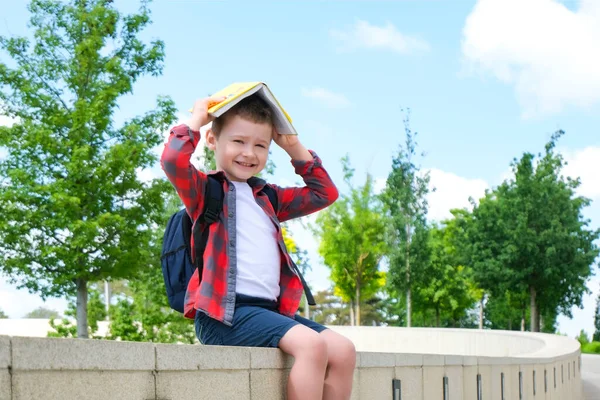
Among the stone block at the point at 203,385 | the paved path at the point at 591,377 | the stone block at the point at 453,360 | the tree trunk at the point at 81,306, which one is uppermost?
the stone block at the point at 203,385

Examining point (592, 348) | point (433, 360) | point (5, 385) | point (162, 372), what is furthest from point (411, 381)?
point (592, 348)

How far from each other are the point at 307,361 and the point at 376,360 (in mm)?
1758

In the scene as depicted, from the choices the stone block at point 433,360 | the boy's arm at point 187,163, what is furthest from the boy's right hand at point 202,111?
the stone block at point 433,360

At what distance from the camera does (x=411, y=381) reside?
624 cm

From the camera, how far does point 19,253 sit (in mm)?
21578

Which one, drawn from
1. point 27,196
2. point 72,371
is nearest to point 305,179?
point 72,371

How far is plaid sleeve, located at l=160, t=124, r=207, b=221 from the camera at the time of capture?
3.85 meters

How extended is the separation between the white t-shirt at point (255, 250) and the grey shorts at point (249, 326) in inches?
2.8

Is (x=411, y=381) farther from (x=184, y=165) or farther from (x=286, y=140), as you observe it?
(x=184, y=165)

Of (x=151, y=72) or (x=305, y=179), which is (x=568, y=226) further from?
(x=305, y=179)

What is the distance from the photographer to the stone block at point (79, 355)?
2541 millimetres

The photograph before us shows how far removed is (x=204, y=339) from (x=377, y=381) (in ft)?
6.02

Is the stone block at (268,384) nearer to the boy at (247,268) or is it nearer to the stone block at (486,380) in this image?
the boy at (247,268)

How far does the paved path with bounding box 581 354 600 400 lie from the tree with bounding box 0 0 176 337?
12.4 meters
